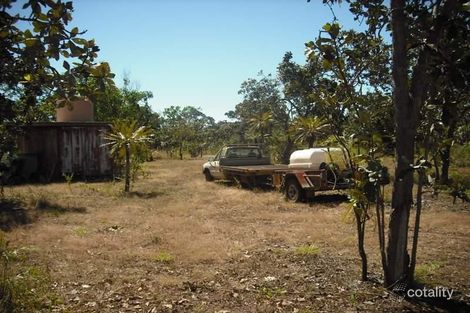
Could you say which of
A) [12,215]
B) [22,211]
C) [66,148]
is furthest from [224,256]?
[66,148]

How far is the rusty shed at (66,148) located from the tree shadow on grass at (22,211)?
6848 millimetres

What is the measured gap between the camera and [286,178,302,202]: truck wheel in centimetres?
1183

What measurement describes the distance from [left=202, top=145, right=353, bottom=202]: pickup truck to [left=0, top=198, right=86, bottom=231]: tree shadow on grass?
6078 mm

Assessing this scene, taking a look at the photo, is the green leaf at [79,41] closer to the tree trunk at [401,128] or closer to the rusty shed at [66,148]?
the tree trunk at [401,128]

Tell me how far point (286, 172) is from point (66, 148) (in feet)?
38.4

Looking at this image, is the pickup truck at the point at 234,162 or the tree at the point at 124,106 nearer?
the pickup truck at the point at 234,162

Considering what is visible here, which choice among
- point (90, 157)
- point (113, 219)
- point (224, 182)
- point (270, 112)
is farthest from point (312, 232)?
point (270, 112)

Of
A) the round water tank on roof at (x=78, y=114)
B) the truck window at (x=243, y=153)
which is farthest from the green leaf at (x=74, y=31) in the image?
the round water tank on roof at (x=78, y=114)

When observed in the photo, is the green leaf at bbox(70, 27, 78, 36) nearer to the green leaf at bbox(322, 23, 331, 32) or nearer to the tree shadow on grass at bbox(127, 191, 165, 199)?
the green leaf at bbox(322, 23, 331, 32)

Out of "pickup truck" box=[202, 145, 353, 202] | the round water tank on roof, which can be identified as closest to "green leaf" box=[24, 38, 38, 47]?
"pickup truck" box=[202, 145, 353, 202]

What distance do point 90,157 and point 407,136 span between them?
57.6 feet

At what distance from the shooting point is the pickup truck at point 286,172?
449 inches

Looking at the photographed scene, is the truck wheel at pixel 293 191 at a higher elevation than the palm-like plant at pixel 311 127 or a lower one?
lower

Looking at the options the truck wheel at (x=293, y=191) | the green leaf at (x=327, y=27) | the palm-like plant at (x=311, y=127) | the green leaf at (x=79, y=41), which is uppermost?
the green leaf at (x=327, y=27)
